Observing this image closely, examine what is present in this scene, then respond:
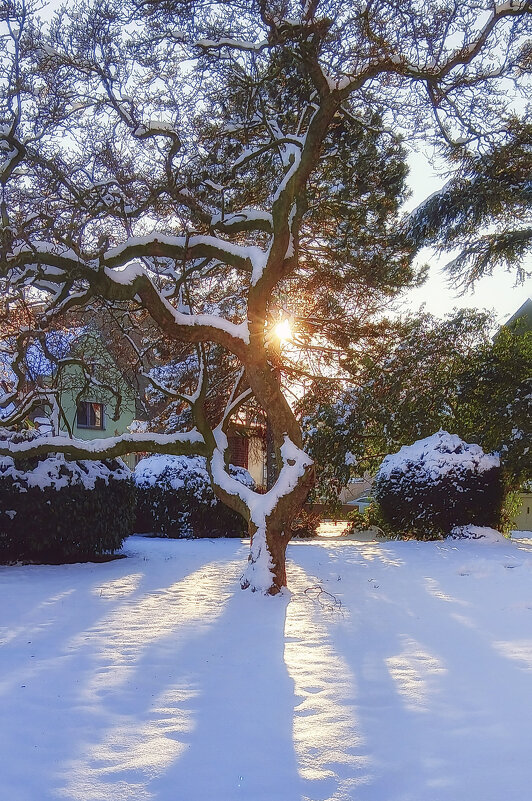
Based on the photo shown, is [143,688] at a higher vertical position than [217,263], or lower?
lower

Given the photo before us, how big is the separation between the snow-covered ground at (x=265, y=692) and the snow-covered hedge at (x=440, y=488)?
4102mm

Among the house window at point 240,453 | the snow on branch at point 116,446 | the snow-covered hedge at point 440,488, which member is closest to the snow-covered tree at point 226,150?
the snow on branch at point 116,446

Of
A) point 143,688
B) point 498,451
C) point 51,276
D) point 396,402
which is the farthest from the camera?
point 396,402

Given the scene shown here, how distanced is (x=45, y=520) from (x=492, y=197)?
7.30 meters

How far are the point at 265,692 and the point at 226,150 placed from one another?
6.48 m

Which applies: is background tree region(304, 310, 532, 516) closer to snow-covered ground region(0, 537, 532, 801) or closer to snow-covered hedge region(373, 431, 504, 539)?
snow-covered hedge region(373, 431, 504, 539)

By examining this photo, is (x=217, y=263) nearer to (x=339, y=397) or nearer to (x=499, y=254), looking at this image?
(x=339, y=397)

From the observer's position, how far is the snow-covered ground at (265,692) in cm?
252

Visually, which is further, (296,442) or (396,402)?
(396,402)

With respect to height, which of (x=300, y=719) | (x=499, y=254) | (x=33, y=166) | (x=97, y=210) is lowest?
(x=300, y=719)

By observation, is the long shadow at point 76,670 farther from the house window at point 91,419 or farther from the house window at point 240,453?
the house window at point 91,419

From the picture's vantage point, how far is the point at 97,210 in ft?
22.0

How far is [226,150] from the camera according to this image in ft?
25.6

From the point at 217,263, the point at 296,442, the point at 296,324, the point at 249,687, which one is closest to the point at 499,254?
the point at 296,324
